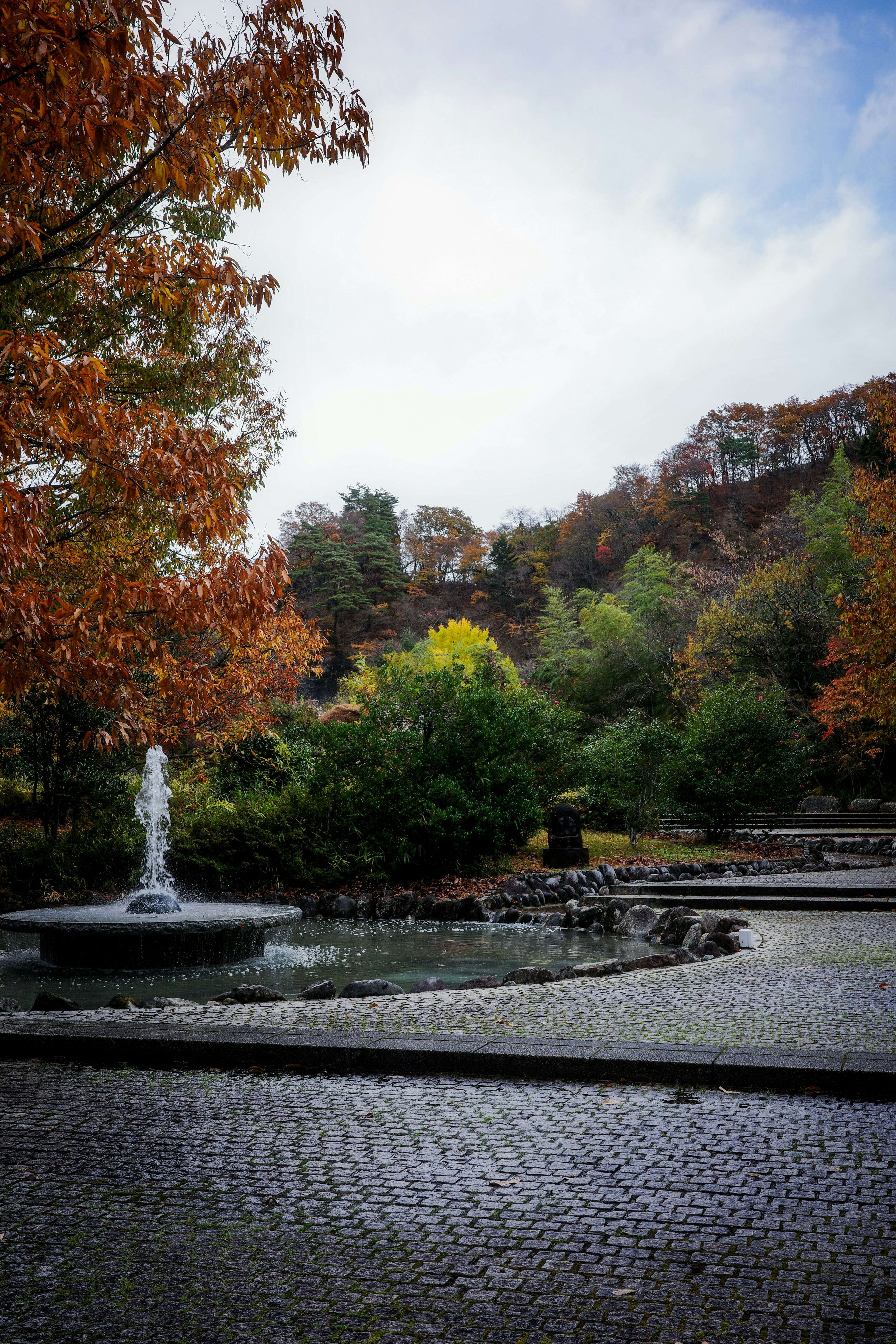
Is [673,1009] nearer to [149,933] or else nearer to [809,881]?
[149,933]

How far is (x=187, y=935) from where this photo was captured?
864 centimetres

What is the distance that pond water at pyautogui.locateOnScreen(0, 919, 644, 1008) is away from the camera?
7.79m

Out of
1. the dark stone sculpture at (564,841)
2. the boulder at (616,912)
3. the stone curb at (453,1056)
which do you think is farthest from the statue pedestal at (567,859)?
the stone curb at (453,1056)

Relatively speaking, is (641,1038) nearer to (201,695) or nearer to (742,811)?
(201,695)

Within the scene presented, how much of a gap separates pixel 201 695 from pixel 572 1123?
3.11 meters

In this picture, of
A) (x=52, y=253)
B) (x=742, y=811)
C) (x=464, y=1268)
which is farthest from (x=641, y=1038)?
(x=742, y=811)

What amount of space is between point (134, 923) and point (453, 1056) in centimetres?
481

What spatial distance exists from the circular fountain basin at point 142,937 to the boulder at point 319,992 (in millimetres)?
2290

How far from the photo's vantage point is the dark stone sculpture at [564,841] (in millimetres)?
14125

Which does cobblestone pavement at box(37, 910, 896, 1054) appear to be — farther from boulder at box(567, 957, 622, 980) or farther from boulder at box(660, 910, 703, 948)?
boulder at box(660, 910, 703, 948)

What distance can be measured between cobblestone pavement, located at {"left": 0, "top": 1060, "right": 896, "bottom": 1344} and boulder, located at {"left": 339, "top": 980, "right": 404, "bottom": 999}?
90.1 inches

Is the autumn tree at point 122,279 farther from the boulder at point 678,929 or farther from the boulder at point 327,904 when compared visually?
the boulder at point 327,904

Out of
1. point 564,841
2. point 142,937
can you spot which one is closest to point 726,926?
point 142,937

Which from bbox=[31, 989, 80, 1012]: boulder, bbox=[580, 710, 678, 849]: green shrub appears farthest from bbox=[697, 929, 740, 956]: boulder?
bbox=[580, 710, 678, 849]: green shrub
